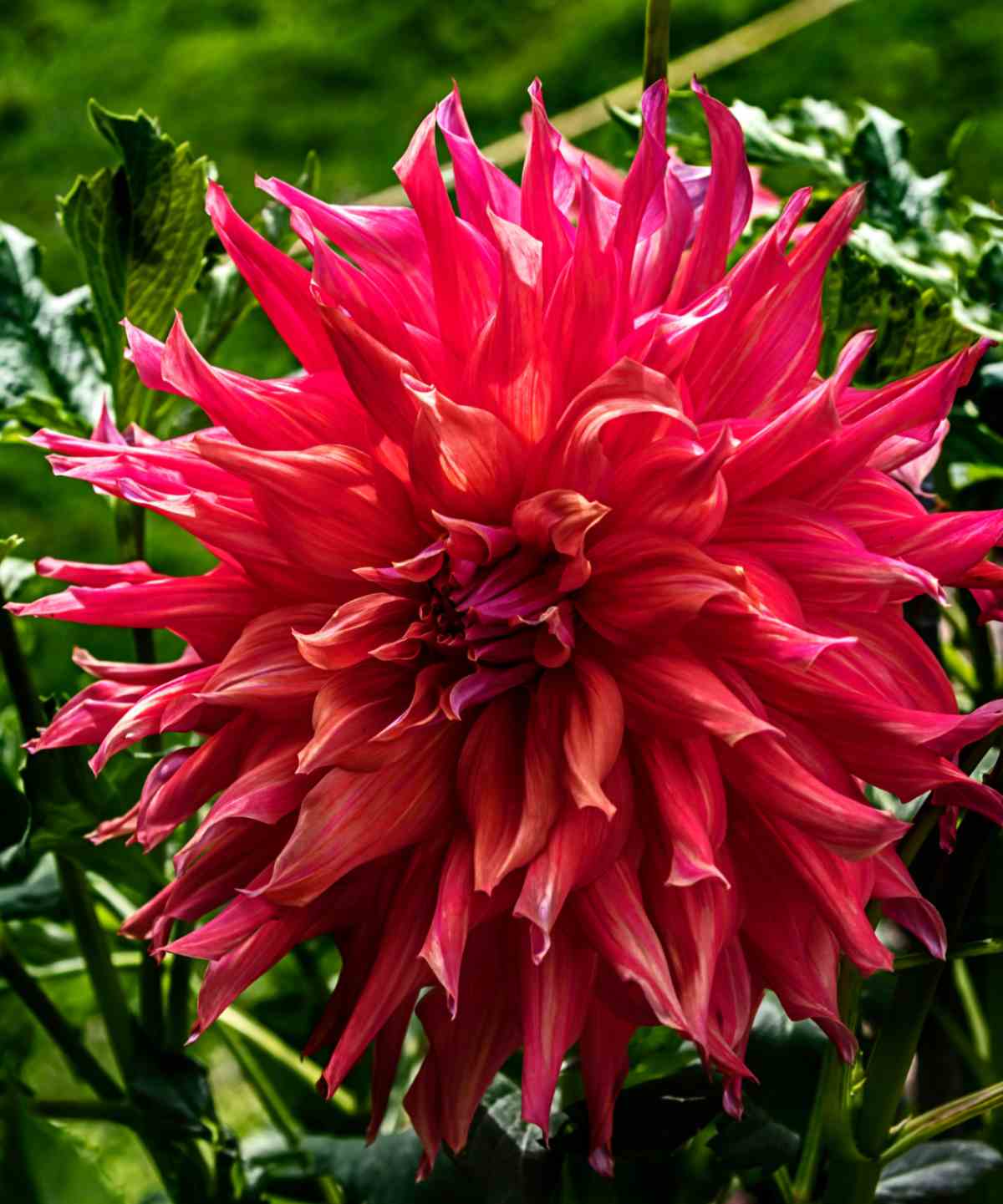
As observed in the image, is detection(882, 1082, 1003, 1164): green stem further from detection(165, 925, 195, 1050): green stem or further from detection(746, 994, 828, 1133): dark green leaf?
detection(165, 925, 195, 1050): green stem

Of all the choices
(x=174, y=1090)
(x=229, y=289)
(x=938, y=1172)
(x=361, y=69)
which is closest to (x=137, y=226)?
(x=229, y=289)

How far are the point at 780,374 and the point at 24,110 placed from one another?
5.17 feet

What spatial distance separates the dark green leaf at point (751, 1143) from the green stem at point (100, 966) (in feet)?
0.72

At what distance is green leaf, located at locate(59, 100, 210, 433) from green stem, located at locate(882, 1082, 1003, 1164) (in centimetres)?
37

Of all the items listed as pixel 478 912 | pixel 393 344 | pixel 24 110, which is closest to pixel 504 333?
pixel 393 344

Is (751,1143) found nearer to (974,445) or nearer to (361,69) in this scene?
(974,445)

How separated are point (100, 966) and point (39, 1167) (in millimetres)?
183

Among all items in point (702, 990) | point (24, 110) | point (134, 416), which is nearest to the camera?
point (702, 990)

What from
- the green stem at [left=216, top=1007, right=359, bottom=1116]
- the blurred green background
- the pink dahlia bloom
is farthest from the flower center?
Answer: the blurred green background

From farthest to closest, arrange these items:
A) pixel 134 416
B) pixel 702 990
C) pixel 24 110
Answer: pixel 24 110, pixel 134 416, pixel 702 990

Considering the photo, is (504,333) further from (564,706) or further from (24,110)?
(24,110)

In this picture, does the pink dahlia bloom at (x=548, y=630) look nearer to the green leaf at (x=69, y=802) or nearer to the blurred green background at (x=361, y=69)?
the green leaf at (x=69, y=802)

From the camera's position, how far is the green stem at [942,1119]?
0.42 metres

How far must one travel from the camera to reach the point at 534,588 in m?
0.39
